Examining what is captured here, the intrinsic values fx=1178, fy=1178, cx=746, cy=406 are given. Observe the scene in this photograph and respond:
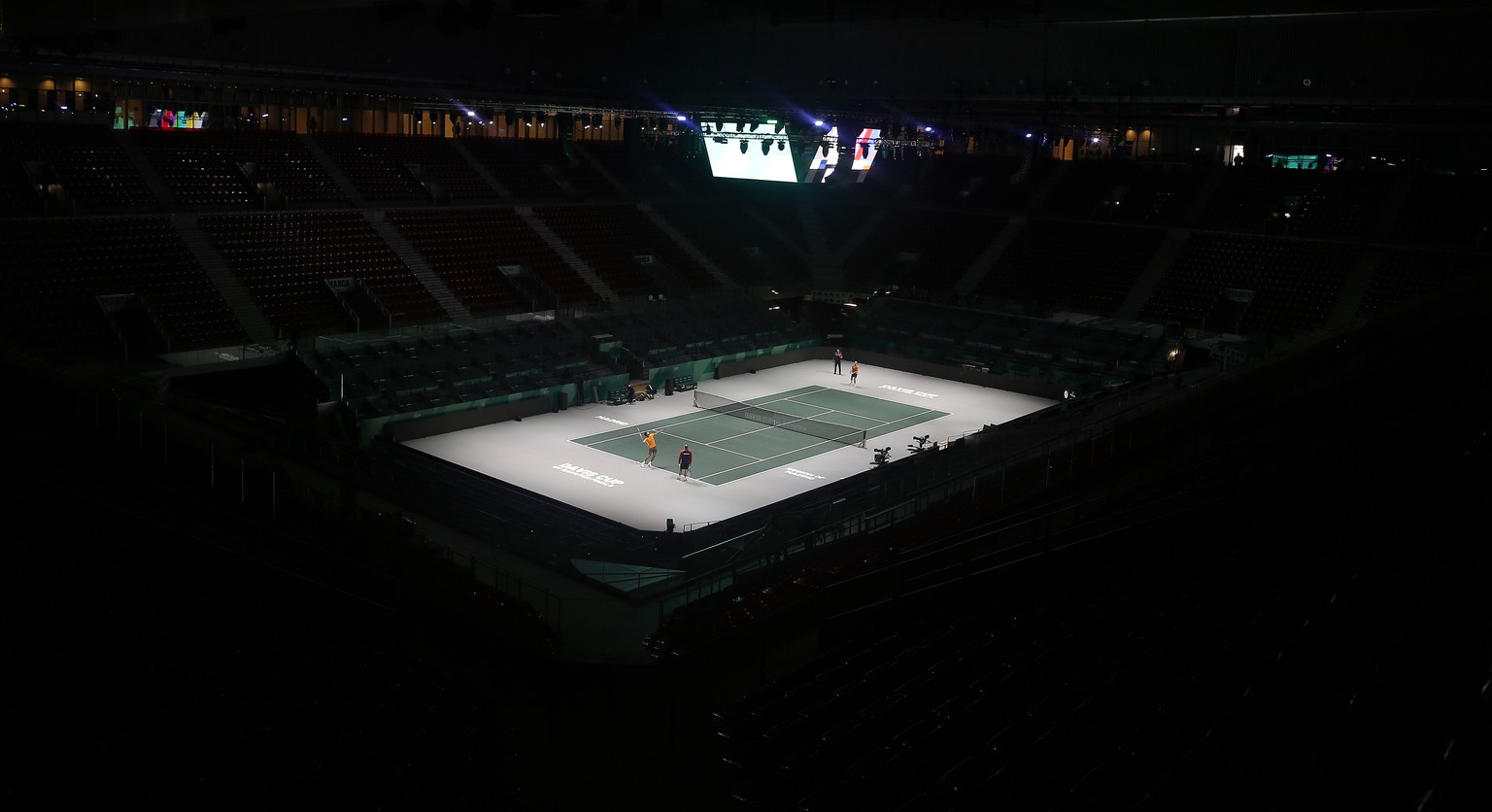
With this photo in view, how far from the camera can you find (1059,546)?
12.5 meters

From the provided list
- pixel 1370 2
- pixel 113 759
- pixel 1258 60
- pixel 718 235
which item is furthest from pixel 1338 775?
pixel 718 235

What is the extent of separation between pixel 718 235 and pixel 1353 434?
30613mm

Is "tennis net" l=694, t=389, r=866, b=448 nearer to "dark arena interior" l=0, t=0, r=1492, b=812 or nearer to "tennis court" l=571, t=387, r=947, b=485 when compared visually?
"tennis court" l=571, t=387, r=947, b=485

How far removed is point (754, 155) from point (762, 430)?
489 inches

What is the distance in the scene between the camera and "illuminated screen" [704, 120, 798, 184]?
34812mm

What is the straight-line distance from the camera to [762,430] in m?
28.0

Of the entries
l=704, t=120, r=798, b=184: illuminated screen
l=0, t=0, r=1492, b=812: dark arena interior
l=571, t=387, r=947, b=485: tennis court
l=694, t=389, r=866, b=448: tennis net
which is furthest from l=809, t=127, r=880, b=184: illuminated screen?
l=694, t=389, r=866, b=448: tennis net

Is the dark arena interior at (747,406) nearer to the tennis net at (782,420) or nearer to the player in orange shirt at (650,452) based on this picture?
the tennis net at (782,420)

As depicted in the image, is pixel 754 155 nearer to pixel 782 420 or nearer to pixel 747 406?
pixel 747 406

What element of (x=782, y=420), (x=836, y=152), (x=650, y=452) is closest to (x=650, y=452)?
(x=650, y=452)

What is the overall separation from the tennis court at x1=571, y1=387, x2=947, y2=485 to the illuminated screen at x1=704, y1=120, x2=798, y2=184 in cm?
772

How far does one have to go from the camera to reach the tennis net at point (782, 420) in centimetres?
2722

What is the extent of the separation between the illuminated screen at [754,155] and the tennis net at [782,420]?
842 cm

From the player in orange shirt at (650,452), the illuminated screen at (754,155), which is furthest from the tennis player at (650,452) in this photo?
the illuminated screen at (754,155)
